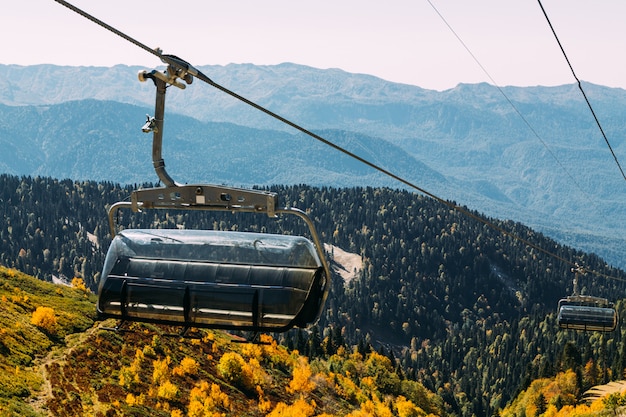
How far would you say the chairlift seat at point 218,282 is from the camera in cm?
2030

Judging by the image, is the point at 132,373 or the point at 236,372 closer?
the point at 132,373

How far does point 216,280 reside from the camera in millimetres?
20531

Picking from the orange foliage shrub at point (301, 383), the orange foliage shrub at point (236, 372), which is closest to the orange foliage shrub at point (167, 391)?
the orange foliage shrub at point (236, 372)

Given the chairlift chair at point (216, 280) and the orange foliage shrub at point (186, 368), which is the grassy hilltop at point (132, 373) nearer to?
the orange foliage shrub at point (186, 368)

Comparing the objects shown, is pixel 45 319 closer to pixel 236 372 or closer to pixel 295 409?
pixel 236 372

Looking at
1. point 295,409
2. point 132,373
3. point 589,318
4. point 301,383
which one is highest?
point 589,318

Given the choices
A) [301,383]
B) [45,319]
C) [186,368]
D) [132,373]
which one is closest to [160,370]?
[132,373]

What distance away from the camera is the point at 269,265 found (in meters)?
20.7

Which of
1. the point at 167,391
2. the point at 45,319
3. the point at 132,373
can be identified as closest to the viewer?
the point at 167,391

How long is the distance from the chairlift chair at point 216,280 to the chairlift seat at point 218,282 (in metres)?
0.02

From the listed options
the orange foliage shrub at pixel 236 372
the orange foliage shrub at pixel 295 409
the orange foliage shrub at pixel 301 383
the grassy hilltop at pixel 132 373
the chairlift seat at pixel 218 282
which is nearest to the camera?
the chairlift seat at pixel 218 282

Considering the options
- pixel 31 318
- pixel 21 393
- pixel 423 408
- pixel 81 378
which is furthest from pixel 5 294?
pixel 423 408

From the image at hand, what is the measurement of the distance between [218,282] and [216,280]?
10 cm

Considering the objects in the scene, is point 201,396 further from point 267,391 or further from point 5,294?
point 5,294
